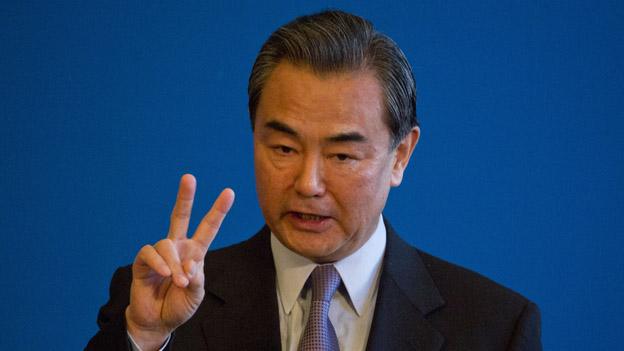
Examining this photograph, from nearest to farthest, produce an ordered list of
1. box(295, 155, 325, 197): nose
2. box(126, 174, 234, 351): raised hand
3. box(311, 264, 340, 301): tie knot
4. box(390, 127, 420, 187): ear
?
box(126, 174, 234, 351): raised hand
box(295, 155, 325, 197): nose
box(311, 264, 340, 301): tie knot
box(390, 127, 420, 187): ear

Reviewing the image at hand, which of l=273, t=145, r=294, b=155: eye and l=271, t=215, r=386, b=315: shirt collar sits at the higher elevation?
l=273, t=145, r=294, b=155: eye

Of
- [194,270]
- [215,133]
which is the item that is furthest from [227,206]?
[215,133]

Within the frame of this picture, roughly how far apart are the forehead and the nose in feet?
0.23

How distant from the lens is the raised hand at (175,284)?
71.6 inches

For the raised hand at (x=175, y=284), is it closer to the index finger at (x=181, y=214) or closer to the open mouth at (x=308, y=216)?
the index finger at (x=181, y=214)

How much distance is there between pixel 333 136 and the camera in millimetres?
1973

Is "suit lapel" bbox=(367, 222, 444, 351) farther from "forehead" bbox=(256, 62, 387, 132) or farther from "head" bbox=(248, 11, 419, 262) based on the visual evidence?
"forehead" bbox=(256, 62, 387, 132)

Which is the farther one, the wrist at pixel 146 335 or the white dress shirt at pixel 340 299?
the white dress shirt at pixel 340 299

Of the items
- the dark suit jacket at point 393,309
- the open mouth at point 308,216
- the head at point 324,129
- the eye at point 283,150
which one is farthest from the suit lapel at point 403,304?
the eye at point 283,150

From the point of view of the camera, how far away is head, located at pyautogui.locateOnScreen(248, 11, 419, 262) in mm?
1979

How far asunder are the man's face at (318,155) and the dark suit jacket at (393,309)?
0.52 feet

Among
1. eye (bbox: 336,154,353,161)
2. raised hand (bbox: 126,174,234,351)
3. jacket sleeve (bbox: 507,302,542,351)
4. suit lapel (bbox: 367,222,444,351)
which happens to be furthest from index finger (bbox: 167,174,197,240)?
jacket sleeve (bbox: 507,302,542,351)

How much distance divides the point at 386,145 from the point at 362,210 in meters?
0.15

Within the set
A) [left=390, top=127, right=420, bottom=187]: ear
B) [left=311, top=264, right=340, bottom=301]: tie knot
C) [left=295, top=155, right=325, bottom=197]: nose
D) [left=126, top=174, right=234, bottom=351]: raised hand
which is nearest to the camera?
[left=126, top=174, right=234, bottom=351]: raised hand
